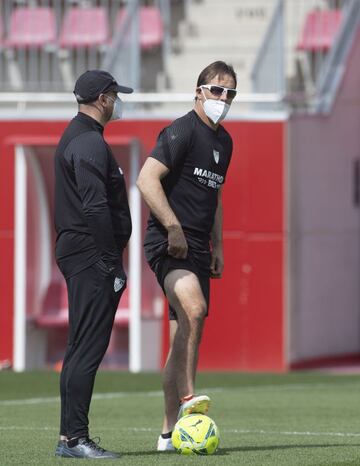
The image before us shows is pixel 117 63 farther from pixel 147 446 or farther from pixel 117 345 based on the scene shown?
pixel 147 446

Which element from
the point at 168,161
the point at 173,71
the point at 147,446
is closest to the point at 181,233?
the point at 168,161

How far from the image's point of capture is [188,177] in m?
8.93

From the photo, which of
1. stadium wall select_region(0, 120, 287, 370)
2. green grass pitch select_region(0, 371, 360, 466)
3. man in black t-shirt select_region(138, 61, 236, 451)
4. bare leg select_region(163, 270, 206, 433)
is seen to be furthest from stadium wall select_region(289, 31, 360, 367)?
bare leg select_region(163, 270, 206, 433)

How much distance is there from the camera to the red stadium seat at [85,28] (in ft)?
72.6

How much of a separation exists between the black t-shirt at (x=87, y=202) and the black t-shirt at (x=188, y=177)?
409 mm

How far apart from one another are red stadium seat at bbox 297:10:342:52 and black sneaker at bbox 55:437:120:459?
1362 cm

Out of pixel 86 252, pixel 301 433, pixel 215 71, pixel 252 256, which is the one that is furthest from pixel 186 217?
pixel 252 256

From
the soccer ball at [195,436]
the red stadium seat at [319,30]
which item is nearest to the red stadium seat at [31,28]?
the red stadium seat at [319,30]

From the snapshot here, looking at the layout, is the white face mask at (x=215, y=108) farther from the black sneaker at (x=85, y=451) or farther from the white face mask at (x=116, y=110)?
the black sneaker at (x=85, y=451)

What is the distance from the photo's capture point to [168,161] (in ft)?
29.0

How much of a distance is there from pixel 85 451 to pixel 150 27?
565 inches

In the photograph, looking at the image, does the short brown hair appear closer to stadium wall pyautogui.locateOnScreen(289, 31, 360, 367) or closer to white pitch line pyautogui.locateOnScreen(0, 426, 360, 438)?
white pitch line pyautogui.locateOnScreen(0, 426, 360, 438)

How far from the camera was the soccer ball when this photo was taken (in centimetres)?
859

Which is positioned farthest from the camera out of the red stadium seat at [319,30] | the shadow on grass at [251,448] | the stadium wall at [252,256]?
the red stadium seat at [319,30]
